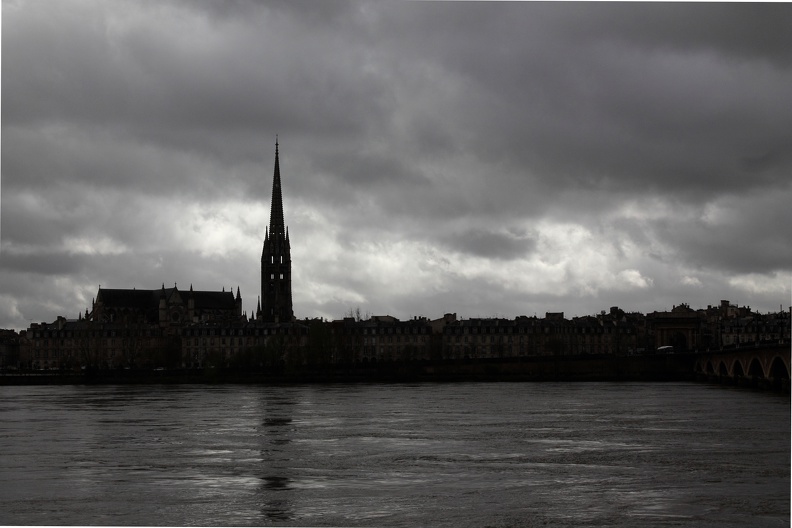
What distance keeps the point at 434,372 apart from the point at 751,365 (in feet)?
150

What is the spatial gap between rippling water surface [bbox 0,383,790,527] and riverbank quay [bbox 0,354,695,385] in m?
64.9

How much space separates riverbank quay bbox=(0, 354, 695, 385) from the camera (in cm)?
13238

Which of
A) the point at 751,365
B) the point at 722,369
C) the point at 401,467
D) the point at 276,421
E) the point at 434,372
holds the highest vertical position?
the point at 751,365

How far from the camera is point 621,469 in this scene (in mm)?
36594

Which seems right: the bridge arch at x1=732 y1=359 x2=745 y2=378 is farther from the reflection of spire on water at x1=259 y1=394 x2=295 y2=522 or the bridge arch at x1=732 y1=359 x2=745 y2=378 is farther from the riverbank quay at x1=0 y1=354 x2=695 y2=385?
the reflection of spire on water at x1=259 y1=394 x2=295 y2=522

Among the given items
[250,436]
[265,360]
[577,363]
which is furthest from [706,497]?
[265,360]

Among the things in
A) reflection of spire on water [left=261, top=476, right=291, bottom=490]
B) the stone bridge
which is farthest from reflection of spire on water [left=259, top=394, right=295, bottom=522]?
the stone bridge

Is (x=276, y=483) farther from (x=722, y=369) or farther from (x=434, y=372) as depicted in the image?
(x=434, y=372)

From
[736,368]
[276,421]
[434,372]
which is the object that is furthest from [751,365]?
[276,421]

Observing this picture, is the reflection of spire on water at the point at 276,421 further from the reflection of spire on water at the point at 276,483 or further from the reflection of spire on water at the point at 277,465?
the reflection of spire on water at the point at 276,483

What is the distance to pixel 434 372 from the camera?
139500 mm

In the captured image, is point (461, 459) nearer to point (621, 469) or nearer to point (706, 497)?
point (621, 469)

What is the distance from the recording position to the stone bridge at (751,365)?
88.4 meters

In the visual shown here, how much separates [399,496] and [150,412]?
39.5 m
